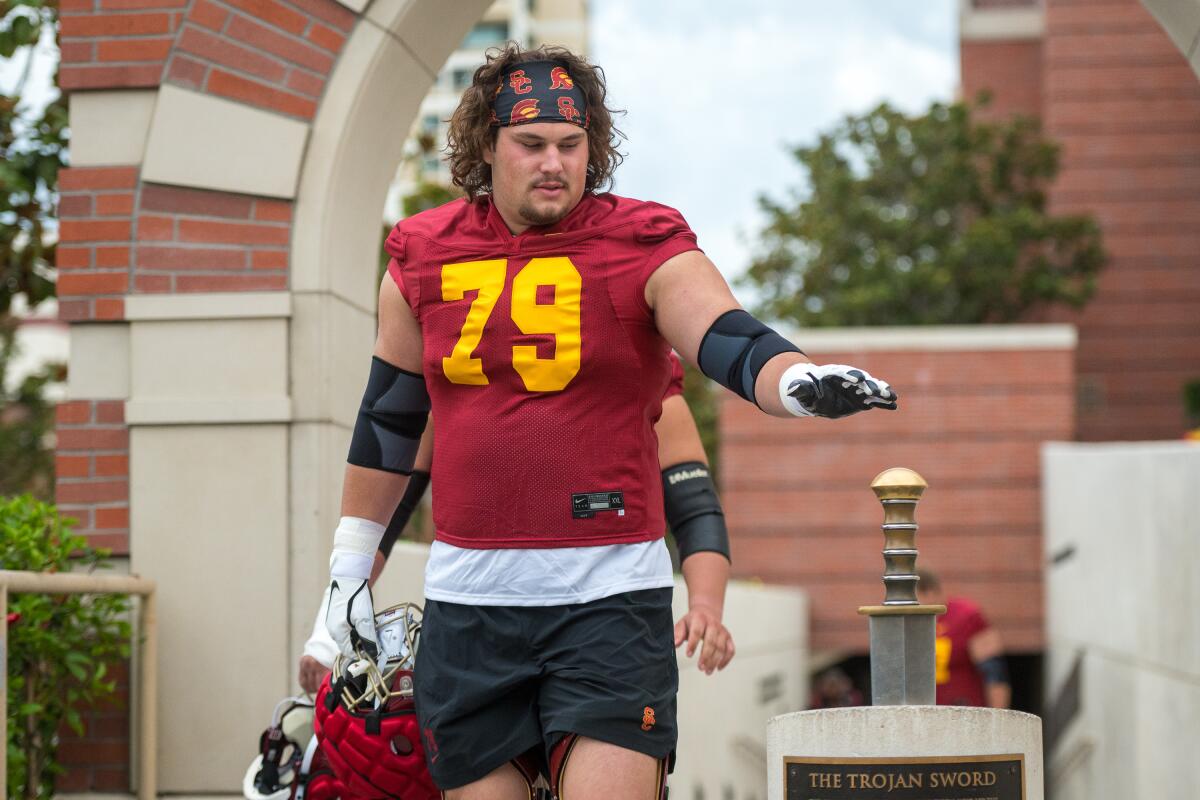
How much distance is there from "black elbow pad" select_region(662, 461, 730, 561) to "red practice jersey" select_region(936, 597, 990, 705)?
655cm

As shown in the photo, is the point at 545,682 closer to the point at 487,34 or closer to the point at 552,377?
the point at 552,377

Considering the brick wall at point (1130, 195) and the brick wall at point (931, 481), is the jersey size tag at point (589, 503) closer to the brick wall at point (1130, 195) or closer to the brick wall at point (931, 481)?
the brick wall at point (931, 481)

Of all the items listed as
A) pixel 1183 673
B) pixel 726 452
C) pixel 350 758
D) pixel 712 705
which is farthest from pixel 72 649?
pixel 726 452

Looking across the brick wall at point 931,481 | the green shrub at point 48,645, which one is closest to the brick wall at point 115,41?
the green shrub at point 48,645

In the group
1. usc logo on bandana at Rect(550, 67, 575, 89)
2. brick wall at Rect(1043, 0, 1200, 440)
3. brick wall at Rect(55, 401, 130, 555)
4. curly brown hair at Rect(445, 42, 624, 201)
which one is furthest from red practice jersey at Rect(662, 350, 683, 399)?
brick wall at Rect(1043, 0, 1200, 440)

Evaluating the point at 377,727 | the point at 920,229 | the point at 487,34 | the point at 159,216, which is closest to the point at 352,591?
the point at 377,727

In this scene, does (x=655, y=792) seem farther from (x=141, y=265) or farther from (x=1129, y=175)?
(x=1129, y=175)

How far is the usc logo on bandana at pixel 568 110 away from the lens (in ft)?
10.2

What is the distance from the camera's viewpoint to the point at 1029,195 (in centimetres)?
2664

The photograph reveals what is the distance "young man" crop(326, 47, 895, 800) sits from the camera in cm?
293

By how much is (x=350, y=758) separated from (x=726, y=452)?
16393mm

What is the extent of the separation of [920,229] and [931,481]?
7.26 meters

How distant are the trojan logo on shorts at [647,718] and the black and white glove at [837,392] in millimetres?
689

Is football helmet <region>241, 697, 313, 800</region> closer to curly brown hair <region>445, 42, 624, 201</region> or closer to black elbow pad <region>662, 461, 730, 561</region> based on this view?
black elbow pad <region>662, 461, 730, 561</region>
